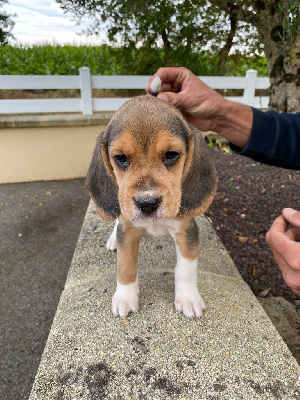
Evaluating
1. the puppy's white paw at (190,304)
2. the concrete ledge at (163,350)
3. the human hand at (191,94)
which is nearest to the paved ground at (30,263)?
the concrete ledge at (163,350)

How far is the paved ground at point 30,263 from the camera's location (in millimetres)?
2830

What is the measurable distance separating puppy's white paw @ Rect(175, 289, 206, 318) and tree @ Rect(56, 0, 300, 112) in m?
3.55

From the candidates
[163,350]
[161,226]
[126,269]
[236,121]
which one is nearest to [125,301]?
[126,269]

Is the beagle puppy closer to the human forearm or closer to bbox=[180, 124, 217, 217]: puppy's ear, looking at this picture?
bbox=[180, 124, 217, 217]: puppy's ear

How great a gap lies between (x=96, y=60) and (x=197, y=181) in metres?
6.95

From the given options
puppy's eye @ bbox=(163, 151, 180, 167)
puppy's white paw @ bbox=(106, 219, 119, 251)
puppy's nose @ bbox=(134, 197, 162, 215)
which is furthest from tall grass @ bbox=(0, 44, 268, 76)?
puppy's nose @ bbox=(134, 197, 162, 215)

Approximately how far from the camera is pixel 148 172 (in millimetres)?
1564

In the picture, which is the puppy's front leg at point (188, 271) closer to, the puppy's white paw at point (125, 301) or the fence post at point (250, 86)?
the puppy's white paw at point (125, 301)

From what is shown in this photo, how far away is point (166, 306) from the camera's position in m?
2.23

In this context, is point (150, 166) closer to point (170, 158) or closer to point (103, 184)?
point (170, 158)

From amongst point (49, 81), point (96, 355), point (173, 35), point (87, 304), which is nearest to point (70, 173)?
point (49, 81)

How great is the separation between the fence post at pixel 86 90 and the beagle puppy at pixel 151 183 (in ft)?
16.1

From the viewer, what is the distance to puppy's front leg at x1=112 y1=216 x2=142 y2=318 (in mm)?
2029

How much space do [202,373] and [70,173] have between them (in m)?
5.37
